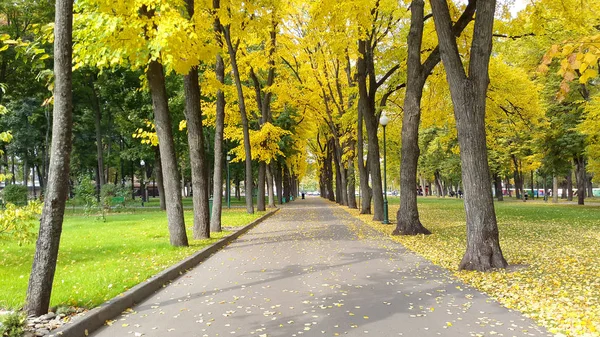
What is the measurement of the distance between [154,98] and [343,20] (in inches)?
326

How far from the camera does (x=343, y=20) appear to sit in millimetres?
16500

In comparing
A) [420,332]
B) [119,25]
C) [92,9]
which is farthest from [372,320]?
[92,9]

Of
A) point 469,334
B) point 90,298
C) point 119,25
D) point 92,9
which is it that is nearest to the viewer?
point 469,334

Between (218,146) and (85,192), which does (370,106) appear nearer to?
(218,146)

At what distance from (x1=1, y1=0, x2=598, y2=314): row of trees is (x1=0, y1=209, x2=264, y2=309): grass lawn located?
892mm

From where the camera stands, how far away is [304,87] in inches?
1174

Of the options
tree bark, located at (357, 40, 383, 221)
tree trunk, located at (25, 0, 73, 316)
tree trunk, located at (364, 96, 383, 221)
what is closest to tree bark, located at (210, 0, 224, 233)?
tree bark, located at (357, 40, 383, 221)

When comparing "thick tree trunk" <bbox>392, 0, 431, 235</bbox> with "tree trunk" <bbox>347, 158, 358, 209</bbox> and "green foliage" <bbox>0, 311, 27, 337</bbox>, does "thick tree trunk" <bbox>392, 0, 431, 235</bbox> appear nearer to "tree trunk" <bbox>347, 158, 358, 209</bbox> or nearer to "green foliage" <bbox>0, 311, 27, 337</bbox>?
"green foliage" <bbox>0, 311, 27, 337</bbox>

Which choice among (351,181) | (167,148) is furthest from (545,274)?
(351,181)

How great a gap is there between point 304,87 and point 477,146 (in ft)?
72.3

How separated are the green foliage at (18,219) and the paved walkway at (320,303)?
1735mm

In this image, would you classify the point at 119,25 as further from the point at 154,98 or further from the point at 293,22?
the point at 293,22

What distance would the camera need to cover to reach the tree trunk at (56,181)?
5098 mm

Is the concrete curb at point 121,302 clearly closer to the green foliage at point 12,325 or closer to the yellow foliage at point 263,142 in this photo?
the green foliage at point 12,325
